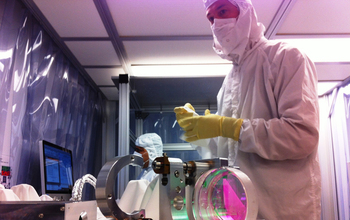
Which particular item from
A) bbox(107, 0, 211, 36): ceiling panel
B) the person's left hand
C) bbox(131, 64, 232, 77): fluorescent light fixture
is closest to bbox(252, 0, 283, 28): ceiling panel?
bbox(107, 0, 211, 36): ceiling panel

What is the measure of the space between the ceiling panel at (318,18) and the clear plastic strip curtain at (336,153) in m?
1.45

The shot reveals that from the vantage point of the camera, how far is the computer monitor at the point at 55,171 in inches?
79.7

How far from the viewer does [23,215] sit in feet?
1.83

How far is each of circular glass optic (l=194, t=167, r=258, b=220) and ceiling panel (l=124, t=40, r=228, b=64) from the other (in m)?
2.36

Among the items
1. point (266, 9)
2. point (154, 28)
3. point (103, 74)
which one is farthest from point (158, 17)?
point (103, 74)

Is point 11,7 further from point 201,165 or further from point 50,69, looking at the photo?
point 201,165

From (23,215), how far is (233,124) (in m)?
0.70

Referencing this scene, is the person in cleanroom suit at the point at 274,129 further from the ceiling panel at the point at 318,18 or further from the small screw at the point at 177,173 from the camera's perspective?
the ceiling panel at the point at 318,18

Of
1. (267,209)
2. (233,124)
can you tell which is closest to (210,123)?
(233,124)

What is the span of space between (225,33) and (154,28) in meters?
1.37

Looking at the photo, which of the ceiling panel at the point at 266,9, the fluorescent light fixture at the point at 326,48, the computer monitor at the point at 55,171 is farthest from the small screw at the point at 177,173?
the fluorescent light fixture at the point at 326,48

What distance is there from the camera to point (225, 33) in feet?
4.43

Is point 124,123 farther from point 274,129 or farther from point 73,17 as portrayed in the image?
point 274,129

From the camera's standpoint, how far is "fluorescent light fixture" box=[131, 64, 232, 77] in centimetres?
346
